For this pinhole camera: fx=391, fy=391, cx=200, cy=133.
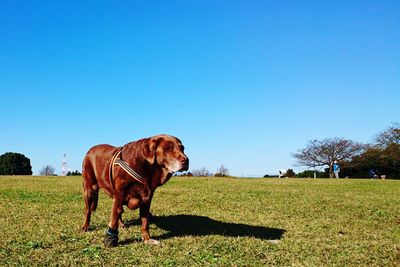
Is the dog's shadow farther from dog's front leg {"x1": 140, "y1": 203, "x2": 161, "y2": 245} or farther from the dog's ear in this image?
the dog's ear

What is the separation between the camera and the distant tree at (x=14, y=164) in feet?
166

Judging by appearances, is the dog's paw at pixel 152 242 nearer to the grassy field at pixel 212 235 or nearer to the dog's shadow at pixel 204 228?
the grassy field at pixel 212 235

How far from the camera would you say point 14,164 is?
5088 cm

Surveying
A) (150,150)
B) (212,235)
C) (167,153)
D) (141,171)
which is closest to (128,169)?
(141,171)

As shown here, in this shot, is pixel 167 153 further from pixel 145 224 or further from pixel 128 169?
pixel 145 224

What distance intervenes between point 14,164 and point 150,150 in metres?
49.7

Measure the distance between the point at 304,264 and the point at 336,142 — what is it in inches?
3057

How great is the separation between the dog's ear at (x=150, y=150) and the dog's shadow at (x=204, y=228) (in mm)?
1992

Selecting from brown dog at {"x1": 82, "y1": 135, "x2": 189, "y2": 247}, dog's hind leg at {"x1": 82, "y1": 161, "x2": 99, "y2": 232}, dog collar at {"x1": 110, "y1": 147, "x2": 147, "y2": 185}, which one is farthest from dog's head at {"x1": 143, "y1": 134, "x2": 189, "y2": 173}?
dog's hind leg at {"x1": 82, "y1": 161, "x2": 99, "y2": 232}

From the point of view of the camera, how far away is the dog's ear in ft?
23.2

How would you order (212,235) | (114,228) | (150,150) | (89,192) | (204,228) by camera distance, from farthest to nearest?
(204,228)
(89,192)
(212,235)
(114,228)
(150,150)

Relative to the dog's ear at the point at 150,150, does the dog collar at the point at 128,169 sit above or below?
below

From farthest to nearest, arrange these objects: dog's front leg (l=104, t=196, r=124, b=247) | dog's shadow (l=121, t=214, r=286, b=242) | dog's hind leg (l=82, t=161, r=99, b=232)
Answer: dog's hind leg (l=82, t=161, r=99, b=232)
dog's shadow (l=121, t=214, r=286, b=242)
dog's front leg (l=104, t=196, r=124, b=247)

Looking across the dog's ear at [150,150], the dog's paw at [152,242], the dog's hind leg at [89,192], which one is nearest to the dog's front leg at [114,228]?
the dog's paw at [152,242]
